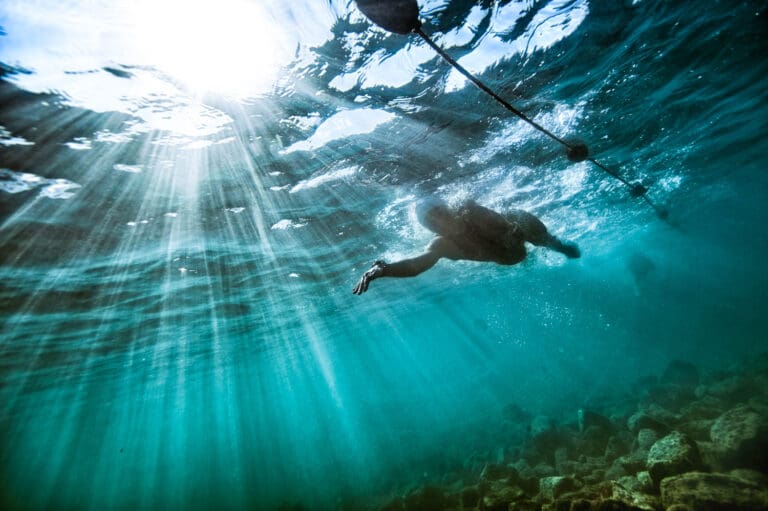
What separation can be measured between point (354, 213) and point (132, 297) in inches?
400

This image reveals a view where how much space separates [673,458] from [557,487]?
2.68m

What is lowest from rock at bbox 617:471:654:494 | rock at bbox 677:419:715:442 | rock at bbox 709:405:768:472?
rock at bbox 677:419:715:442

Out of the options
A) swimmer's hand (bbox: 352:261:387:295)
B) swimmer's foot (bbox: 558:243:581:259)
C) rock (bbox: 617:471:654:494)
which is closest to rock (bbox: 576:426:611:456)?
rock (bbox: 617:471:654:494)

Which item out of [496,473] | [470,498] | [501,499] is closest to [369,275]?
[501,499]

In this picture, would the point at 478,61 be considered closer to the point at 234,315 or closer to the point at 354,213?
the point at 354,213

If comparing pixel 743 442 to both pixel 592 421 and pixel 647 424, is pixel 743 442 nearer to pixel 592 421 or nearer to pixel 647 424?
pixel 647 424

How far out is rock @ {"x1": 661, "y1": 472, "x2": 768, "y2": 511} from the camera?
19.2ft

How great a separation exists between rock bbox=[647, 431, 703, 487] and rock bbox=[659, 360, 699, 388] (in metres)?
13.6

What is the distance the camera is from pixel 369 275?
485 cm

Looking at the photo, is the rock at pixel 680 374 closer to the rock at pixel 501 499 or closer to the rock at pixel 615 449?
the rock at pixel 615 449

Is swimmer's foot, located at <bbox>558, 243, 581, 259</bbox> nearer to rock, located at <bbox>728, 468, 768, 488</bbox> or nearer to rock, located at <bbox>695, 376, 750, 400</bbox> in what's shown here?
rock, located at <bbox>728, 468, 768, 488</bbox>

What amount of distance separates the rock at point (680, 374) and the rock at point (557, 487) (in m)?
14.6

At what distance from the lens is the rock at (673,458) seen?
7.48m

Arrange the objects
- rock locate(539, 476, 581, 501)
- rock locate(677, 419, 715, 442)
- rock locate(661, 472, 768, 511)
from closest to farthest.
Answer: rock locate(661, 472, 768, 511) → rock locate(539, 476, 581, 501) → rock locate(677, 419, 715, 442)
